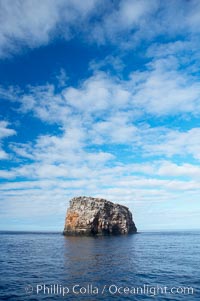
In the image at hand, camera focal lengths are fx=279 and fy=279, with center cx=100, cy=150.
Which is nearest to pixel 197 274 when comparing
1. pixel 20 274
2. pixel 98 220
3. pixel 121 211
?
pixel 20 274

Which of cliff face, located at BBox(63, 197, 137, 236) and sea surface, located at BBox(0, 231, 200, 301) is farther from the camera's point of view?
cliff face, located at BBox(63, 197, 137, 236)

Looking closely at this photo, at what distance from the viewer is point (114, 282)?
108ft

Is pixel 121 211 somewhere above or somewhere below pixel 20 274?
above

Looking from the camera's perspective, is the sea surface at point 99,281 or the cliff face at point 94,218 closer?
the sea surface at point 99,281

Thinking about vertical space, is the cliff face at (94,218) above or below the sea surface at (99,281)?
above

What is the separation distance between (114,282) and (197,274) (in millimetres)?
12647

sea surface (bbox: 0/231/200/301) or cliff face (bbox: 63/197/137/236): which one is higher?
cliff face (bbox: 63/197/137/236)

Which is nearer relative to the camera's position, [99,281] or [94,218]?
[99,281]

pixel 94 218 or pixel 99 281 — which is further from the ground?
pixel 94 218

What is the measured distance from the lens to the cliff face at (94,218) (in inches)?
4717

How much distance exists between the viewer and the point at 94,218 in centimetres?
11956

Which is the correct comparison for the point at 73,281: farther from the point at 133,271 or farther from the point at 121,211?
the point at 121,211

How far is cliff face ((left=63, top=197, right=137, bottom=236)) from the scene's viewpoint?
11981 cm

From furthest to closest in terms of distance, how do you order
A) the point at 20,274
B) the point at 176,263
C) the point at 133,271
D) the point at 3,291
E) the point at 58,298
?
1. the point at 176,263
2. the point at 133,271
3. the point at 20,274
4. the point at 3,291
5. the point at 58,298
